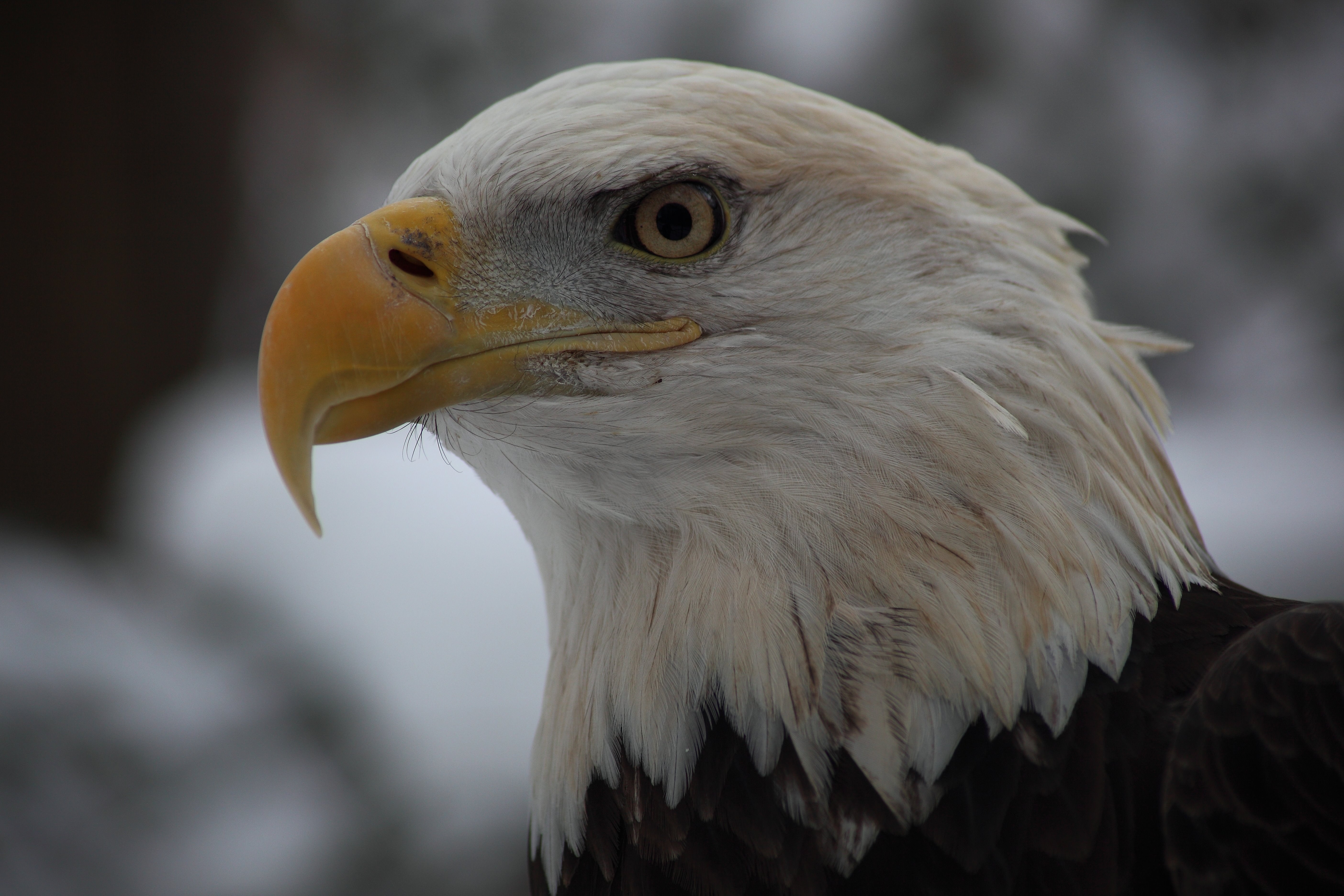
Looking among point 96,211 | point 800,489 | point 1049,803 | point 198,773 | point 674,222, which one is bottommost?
point 198,773

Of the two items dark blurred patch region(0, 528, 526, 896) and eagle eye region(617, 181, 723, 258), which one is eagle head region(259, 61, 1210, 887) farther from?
dark blurred patch region(0, 528, 526, 896)

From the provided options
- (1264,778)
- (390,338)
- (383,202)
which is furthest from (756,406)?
(383,202)

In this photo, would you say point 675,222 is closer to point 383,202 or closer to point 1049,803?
point 1049,803

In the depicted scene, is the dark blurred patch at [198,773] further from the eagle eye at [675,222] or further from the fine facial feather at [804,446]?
the eagle eye at [675,222]

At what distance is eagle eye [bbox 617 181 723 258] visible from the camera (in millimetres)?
768

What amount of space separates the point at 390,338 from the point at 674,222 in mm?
260

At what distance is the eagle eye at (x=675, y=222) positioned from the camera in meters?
0.77

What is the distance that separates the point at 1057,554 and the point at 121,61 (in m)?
3.05

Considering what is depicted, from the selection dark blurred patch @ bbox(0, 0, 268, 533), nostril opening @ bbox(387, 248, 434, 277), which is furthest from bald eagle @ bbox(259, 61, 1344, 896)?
dark blurred patch @ bbox(0, 0, 268, 533)

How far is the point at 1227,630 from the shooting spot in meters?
0.77

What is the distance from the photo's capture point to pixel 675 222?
78 cm

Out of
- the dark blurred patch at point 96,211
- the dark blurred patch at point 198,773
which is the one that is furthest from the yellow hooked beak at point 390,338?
the dark blurred patch at point 96,211

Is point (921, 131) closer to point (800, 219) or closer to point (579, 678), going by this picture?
point (800, 219)

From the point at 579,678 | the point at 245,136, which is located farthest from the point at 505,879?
the point at 245,136
